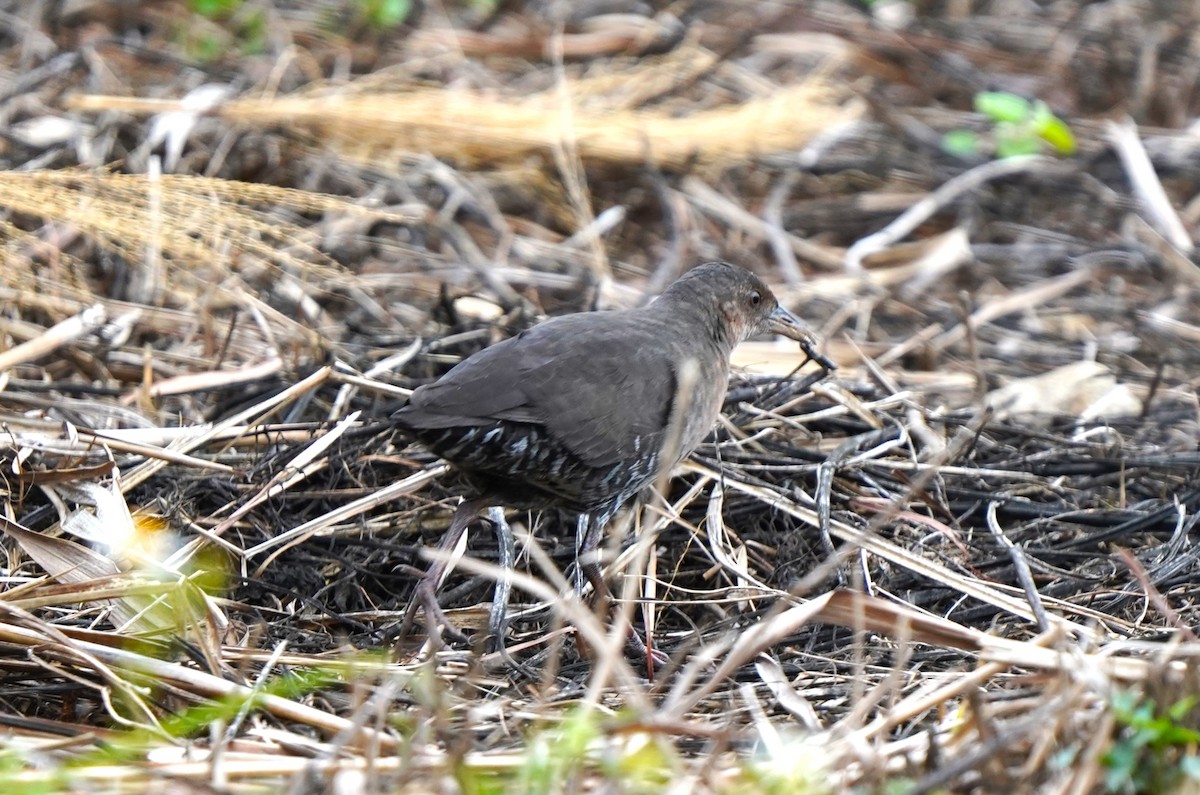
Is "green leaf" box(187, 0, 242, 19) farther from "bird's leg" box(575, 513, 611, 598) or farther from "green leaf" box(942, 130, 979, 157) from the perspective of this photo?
"bird's leg" box(575, 513, 611, 598)

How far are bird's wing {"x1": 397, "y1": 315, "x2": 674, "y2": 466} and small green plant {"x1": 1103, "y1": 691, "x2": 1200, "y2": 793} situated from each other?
1.57 metres

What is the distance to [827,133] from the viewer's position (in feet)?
25.8

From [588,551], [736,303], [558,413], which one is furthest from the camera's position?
[736,303]

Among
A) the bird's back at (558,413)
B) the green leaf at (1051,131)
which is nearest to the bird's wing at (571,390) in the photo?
the bird's back at (558,413)

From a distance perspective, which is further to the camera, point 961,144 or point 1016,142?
point 961,144

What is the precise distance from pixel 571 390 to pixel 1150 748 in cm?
172

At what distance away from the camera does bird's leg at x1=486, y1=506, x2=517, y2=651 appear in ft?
12.0

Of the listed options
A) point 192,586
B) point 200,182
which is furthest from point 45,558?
point 200,182

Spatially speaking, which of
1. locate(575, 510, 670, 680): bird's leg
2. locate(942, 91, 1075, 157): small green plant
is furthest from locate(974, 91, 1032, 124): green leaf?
locate(575, 510, 670, 680): bird's leg

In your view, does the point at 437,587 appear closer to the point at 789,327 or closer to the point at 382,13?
the point at 789,327

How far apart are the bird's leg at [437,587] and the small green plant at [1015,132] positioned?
14.3 ft

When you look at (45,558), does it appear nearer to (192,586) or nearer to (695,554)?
(192,586)

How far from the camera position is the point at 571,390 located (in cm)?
367

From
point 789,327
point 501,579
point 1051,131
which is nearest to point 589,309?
point 789,327
